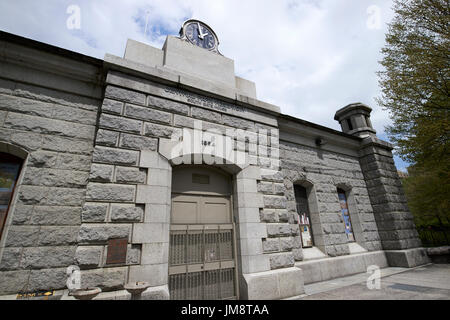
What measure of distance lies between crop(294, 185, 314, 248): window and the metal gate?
3.53 metres

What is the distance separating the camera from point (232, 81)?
6.77 meters

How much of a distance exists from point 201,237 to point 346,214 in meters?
7.18

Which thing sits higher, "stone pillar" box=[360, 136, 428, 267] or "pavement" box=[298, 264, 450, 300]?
"stone pillar" box=[360, 136, 428, 267]

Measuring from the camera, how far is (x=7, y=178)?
4152 millimetres

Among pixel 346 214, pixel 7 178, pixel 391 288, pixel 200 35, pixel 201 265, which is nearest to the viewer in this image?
pixel 7 178

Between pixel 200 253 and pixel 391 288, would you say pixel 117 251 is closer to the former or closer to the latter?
pixel 200 253

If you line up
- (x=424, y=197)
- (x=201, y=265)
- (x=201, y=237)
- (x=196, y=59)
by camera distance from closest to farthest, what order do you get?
(x=201, y=265), (x=201, y=237), (x=196, y=59), (x=424, y=197)

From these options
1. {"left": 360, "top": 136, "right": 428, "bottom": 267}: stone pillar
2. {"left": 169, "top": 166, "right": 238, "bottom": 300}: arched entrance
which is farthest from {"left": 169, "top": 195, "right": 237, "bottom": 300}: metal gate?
{"left": 360, "top": 136, "right": 428, "bottom": 267}: stone pillar

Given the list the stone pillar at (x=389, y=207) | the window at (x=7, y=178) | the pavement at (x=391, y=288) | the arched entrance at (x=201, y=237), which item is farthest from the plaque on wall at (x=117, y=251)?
the stone pillar at (x=389, y=207)

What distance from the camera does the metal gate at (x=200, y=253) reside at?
454 cm

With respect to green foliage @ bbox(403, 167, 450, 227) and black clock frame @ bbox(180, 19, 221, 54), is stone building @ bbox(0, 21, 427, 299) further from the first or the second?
green foliage @ bbox(403, 167, 450, 227)

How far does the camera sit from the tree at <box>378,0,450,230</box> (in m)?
7.44

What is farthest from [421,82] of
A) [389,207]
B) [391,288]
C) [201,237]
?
[201,237]

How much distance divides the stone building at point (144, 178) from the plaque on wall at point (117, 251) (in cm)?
2
